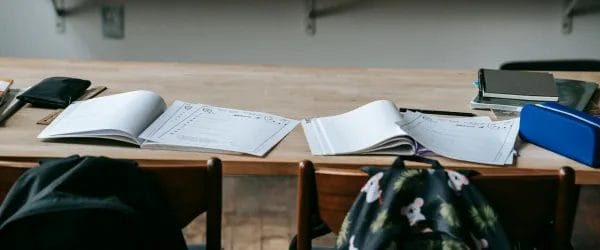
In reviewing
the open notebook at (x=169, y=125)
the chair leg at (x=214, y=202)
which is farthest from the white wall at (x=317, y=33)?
the chair leg at (x=214, y=202)

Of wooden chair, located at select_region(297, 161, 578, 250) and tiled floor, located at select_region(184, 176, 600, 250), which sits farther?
tiled floor, located at select_region(184, 176, 600, 250)

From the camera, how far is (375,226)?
1.08 m

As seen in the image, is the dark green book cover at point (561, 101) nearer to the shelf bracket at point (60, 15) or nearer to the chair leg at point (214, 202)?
the chair leg at point (214, 202)

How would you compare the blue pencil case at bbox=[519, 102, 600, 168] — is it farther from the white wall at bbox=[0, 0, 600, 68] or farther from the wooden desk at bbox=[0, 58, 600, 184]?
the white wall at bbox=[0, 0, 600, 68]

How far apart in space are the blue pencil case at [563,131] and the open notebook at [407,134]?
0.05m

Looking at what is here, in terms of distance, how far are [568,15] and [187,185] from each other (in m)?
2.60

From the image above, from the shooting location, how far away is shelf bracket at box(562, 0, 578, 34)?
10.9ft

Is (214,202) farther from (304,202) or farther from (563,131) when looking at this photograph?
(563,131)

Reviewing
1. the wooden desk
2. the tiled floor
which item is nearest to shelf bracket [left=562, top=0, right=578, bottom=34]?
the tiled floor

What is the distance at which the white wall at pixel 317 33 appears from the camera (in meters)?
3.34

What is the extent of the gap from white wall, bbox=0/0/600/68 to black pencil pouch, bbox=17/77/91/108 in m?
1.60

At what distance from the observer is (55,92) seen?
67.5 inches

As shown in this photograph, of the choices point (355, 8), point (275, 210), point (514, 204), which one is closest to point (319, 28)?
point (355, 8)

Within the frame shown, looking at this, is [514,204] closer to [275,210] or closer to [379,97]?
[379,97]
